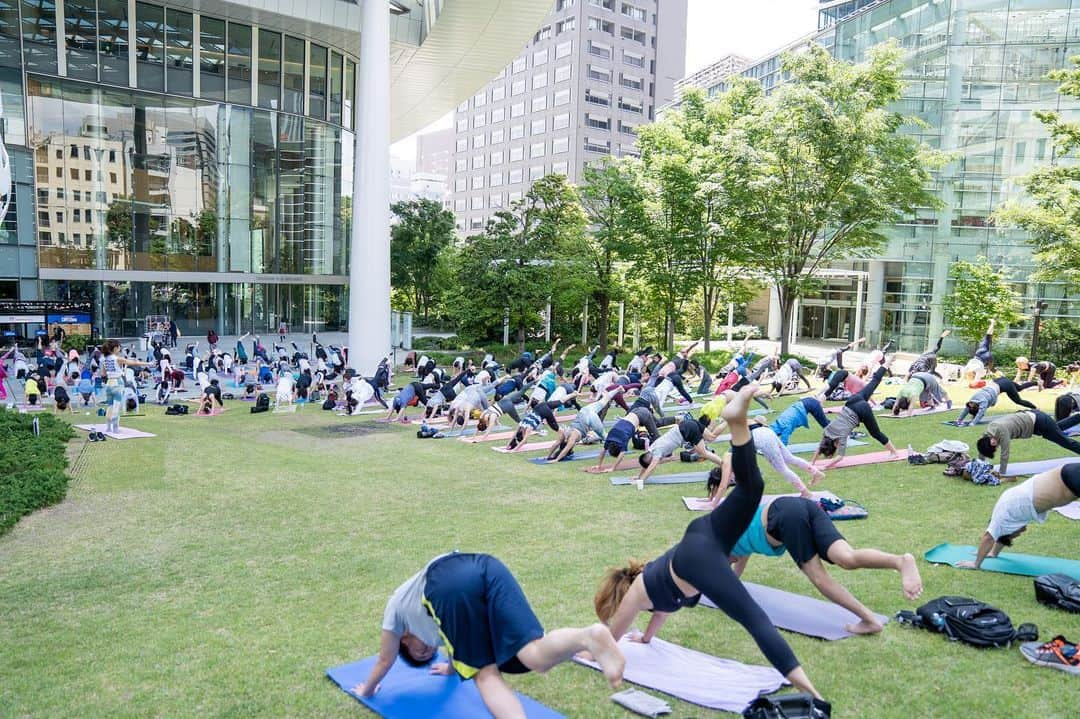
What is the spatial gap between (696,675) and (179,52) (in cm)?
3688

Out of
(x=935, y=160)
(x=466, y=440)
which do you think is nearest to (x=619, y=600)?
(x=466, y=440)

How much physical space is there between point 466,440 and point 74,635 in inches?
394

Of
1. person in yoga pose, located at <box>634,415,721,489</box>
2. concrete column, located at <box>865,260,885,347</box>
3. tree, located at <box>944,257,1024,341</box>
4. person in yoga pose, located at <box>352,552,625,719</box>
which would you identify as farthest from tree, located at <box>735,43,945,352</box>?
person in yoga pose, located at <box>352,552,625,719</box>

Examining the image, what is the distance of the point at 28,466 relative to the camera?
472 inches

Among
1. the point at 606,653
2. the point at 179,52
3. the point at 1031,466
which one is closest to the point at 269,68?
the point at 179,52

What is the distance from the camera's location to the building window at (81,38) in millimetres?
31453

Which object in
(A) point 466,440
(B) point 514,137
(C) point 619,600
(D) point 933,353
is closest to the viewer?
(C) point 619,600

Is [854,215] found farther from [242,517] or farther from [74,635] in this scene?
[74,635]

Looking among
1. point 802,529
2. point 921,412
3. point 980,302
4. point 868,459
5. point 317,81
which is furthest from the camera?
point 317,81

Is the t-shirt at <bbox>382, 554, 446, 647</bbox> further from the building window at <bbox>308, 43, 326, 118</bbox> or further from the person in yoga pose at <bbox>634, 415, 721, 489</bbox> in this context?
the building window at <bbox>308, 43, 326, 118</bbox>

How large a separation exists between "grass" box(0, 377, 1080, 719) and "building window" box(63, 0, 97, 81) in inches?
980

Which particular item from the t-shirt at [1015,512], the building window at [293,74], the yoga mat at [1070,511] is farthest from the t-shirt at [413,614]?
the building window at [293,74]

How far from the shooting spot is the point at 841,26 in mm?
38438

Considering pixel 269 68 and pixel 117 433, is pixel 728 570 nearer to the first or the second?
pixel 117 433
